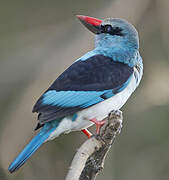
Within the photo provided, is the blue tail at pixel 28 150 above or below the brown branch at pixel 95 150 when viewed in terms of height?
above

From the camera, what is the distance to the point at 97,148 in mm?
3887

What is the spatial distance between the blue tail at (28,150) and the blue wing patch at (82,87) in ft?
0.35

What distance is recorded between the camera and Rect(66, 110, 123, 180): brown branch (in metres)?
3.63

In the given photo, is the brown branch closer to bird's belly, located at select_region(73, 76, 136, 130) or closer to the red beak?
bird's belly, located at select_region(73, 76, 136, 130)

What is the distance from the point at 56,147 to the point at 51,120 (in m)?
2.84

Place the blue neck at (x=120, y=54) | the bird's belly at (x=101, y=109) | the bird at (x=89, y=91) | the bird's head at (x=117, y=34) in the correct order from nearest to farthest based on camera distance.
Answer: the bird at (x=89, y=91)
the bird's belly at (x=101, y=109)
the blue neck at (x=120, y=54)
the bird's head at (x=117, y=34)

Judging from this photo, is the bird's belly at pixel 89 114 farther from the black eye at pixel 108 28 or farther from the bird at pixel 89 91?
the black eye at pixel 108 28

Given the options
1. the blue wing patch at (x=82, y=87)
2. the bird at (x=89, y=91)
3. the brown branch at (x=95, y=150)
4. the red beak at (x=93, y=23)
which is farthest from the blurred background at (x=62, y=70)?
the brown branch at (x=95, y=150)

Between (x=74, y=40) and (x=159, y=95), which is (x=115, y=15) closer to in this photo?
(x=74, y=40)

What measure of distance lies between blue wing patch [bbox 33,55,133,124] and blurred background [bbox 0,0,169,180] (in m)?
1.93

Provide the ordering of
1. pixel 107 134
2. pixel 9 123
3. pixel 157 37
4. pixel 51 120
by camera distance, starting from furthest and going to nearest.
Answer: pixel 157 37 → pixel 9 123 → pixel 51 120 → pixel 107 134

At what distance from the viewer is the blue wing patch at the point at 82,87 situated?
13.9ft

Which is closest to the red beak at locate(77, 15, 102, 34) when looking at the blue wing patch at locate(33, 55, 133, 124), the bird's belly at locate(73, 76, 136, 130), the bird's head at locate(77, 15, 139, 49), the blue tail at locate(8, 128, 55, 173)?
the bird's head at locate(77, 15, 139, 49)

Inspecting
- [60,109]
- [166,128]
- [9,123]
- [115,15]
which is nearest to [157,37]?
[115,15]
